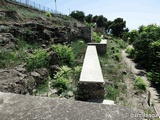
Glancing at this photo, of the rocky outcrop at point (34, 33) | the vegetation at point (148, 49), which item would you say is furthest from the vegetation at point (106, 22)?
the rocky outcrop at point (34, 33)

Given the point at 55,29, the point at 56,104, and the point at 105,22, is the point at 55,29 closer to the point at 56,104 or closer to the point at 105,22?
the point at 56,104

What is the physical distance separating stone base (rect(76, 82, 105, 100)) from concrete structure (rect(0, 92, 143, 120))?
210 centimetres

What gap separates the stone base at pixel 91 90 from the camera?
4.23 meters

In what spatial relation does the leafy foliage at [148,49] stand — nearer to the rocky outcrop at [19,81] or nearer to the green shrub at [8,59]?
the rocky outcrop at [19,81]

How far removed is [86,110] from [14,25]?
892cm

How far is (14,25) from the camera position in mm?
9312

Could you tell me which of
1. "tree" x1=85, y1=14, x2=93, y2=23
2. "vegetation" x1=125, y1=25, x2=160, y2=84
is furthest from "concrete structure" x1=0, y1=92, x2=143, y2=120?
"tree" x1=85, y1=14, x2=93, y2=23

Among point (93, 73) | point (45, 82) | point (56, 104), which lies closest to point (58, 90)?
point (45, 82)

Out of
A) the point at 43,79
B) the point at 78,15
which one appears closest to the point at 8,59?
the point at 43,79

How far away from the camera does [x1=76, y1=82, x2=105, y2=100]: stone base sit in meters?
4.23

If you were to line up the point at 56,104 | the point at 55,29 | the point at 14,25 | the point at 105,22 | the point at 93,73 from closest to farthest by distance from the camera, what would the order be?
the point at 56,104
the point at 93,73
the point at 14,25
the point at 55,29
the point at 105,22

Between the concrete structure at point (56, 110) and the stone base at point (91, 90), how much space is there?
82.7 inches

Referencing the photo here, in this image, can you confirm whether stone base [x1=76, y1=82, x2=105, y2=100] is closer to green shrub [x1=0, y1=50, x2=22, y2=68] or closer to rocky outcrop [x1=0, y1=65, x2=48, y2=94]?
rocky outcrop [x1=0, y1=65, x2=48, y2=94]

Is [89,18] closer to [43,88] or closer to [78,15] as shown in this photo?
[78,15]
